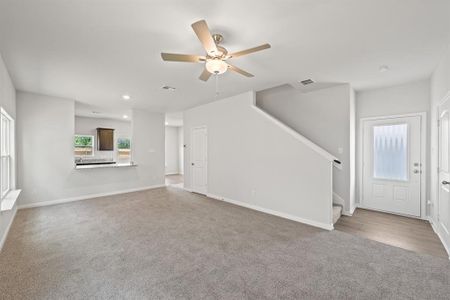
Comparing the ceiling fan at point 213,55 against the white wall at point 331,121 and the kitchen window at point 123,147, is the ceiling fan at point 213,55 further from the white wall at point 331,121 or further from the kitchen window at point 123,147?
the kitchen window at point 123,147

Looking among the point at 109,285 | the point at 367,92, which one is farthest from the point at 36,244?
A: the point at 367,92

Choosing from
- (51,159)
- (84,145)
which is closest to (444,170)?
(51,159)

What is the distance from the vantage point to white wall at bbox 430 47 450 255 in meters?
2.62

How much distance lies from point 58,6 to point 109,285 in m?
2.65

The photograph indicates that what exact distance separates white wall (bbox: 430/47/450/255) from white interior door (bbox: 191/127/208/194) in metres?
4.64

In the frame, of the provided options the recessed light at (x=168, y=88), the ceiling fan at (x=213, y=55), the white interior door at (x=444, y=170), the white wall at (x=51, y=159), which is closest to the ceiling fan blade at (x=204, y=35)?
the ceiling fan at (x=213, y=55)

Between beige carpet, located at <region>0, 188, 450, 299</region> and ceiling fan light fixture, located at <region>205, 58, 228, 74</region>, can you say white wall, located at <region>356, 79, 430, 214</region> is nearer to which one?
beige carpet, located at <region>0, 188, 450, 299</region>

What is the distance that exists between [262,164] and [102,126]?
23.9ft

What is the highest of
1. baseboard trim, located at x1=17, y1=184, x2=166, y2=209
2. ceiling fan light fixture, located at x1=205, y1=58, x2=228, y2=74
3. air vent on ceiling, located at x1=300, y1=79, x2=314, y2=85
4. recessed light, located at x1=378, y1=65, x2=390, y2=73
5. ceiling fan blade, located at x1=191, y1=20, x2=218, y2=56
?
air vent on ceiling, located at x1=300, y1=79, x2=314, y2=85

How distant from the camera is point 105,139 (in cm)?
830

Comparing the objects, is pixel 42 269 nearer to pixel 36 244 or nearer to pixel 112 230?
pixel 36 244

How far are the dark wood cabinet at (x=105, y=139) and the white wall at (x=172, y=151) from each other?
2.65m

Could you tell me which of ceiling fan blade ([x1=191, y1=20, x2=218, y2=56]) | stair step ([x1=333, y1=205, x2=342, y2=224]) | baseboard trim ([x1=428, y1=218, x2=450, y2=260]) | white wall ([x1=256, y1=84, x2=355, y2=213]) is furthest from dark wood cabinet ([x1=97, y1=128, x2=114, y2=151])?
baseboard trim ([x1=428, y1=218, x2=450, y2=260])

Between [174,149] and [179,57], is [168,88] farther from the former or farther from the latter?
[174,149]
